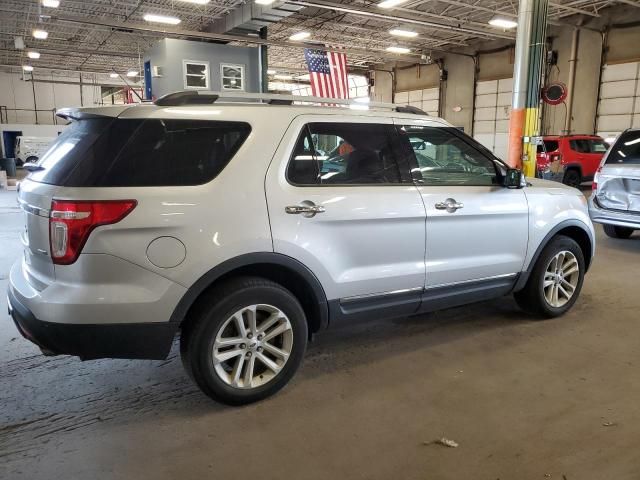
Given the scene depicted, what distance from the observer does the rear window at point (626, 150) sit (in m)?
6.85

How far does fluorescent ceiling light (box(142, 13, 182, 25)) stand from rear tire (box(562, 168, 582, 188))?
12921 mm

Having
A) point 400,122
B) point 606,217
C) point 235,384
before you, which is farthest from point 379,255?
point 606,217

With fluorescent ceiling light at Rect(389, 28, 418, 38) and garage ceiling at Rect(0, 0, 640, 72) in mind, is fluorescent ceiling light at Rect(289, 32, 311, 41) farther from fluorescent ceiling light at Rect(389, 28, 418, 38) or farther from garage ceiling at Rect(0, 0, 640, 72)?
fluorescent ceiling light at Rect(389, 28, 418, 38)

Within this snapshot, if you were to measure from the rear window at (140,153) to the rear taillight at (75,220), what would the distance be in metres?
0.11

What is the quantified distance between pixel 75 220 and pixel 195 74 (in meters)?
12.6

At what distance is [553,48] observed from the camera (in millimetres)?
18453

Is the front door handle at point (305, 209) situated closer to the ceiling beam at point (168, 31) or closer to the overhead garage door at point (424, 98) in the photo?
the ceiling beam at point (168, 31)

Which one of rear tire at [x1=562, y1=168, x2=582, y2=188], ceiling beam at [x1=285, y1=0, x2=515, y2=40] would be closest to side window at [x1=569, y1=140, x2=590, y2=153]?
rear tire at [x1=562, y1=168, x2=582, y2=188]

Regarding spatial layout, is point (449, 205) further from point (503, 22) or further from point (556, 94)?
point (503, 22)

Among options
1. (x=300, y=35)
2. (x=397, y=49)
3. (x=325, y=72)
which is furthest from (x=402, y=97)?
(x=325, y=72)

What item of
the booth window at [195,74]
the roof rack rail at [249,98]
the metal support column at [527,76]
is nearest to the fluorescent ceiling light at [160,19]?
the booth window at [195,74]

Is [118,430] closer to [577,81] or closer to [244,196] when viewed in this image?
[244,196]

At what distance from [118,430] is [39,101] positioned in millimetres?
36954

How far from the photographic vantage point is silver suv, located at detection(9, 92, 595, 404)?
7.78ft
